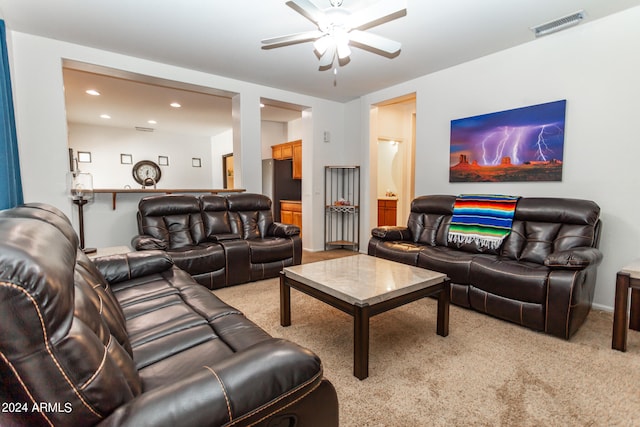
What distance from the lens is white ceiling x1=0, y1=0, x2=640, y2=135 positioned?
2.56 metres

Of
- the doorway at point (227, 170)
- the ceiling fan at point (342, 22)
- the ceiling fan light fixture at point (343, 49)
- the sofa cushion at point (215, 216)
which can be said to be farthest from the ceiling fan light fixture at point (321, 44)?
the doorway at point (227, 170)

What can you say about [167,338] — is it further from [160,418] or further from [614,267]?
[614,267]

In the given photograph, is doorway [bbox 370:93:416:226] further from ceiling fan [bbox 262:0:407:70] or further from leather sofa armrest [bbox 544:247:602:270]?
leather sofa armrest [bbox 544:247:602:270]

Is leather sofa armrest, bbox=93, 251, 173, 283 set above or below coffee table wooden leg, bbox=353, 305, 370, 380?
above

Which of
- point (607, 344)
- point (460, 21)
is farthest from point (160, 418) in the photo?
point (460, 21)

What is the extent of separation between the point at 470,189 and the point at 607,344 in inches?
80.4

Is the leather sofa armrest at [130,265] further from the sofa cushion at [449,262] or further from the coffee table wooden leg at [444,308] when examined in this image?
the sofa cushion at [449,262]

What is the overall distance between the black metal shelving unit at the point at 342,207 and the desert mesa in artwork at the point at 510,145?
1844 millimetres

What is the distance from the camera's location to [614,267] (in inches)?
110

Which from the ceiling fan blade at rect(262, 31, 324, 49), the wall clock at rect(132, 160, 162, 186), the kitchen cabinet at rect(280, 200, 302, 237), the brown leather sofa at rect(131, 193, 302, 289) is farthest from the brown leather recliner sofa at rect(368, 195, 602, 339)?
the wall clock at rect(132, 160, 162, 186)

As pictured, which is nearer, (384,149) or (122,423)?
(122,423)

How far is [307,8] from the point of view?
2.07m

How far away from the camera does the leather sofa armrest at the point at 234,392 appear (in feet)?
2.34

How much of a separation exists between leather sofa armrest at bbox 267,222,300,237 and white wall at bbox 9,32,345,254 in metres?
0.85
